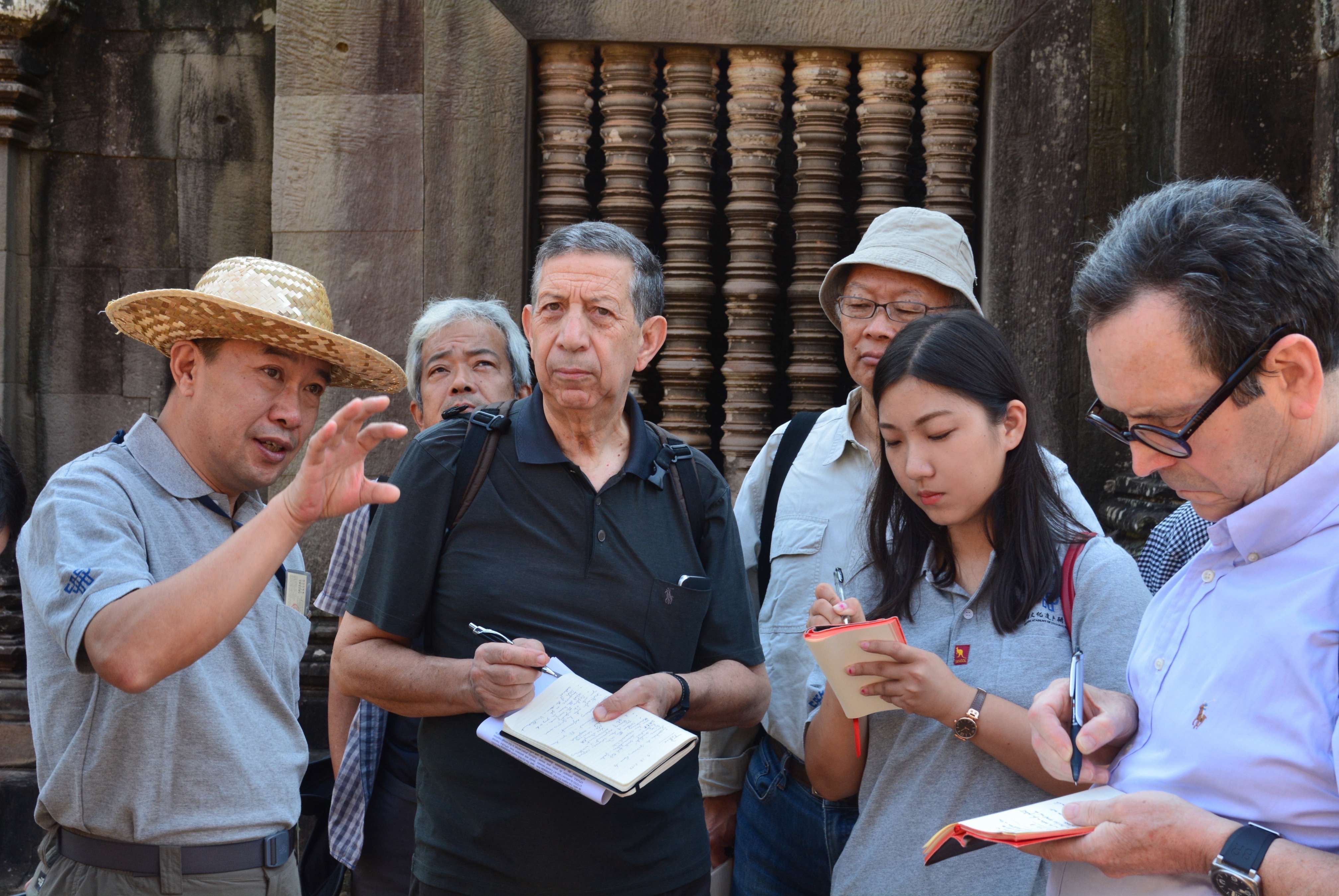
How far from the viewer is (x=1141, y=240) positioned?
59.5 inches

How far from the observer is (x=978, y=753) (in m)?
1.98

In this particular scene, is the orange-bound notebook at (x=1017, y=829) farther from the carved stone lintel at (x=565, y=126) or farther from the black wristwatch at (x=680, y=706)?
the carved stone lintel at (x=565, y=126)

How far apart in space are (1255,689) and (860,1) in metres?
3.40

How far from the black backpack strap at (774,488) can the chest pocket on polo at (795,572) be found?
0.07 metres

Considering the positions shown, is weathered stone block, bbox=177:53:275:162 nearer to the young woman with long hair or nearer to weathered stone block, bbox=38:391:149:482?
weathered stone block, bbox=38:391:149:482

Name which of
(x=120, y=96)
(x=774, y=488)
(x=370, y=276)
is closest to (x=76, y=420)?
(x=120, y=96)

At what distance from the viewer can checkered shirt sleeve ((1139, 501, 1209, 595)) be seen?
2648 mm

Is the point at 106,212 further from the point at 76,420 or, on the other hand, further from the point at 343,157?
the point at 343,157

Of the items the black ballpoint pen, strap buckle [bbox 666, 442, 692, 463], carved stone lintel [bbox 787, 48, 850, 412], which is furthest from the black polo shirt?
carved stone lintel [bbox 787, 48, 850, 412]

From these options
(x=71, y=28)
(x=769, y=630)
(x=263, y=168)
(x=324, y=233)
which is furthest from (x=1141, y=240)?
(x=71, y=28)

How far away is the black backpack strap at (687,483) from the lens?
7.91ft

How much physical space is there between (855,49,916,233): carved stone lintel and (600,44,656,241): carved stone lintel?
865 mm

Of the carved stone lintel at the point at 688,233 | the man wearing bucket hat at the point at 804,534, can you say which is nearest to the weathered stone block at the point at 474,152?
the carved stone lintel at the point at 688,233

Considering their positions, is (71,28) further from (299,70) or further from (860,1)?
(860,1)
